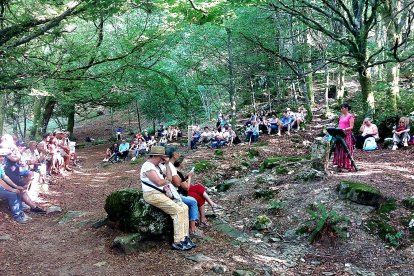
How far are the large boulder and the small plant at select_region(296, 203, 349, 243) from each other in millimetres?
1852

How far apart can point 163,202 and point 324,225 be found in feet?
9.25

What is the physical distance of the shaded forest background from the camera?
277 inches

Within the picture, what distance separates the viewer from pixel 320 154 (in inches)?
315

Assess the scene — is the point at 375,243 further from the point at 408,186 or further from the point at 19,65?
the point at 19,65

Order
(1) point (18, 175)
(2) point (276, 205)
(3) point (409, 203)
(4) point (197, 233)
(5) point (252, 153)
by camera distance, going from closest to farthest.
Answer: (4) point (197, 233)
(3) point (409, 203)
(2) point (276, 205)
(1) point (18, 175)
(5) point (252, 153)

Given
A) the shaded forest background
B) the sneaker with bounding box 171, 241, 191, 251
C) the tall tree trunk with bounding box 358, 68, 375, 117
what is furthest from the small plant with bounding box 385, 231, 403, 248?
the tall tree trunk with bounding box 358, 68, 375, 117

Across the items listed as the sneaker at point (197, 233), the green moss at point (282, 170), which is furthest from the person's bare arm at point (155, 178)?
the green moss at point (282, 170)

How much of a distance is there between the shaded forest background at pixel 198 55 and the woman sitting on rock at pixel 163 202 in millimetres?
2706

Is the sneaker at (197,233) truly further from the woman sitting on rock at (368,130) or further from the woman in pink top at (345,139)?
the woman sitting on rock at (368,130)

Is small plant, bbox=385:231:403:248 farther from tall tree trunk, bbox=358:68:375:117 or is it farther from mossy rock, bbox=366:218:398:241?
tall tree trunk, bbox=358:68:375:117

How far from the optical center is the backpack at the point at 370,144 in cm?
1122

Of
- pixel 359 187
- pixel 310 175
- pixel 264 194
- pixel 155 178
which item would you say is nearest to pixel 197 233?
pixel 155 178

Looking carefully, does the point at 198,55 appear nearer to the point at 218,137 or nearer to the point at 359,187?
the point at 218,137

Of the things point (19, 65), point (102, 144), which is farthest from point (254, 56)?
point (19, 65)
